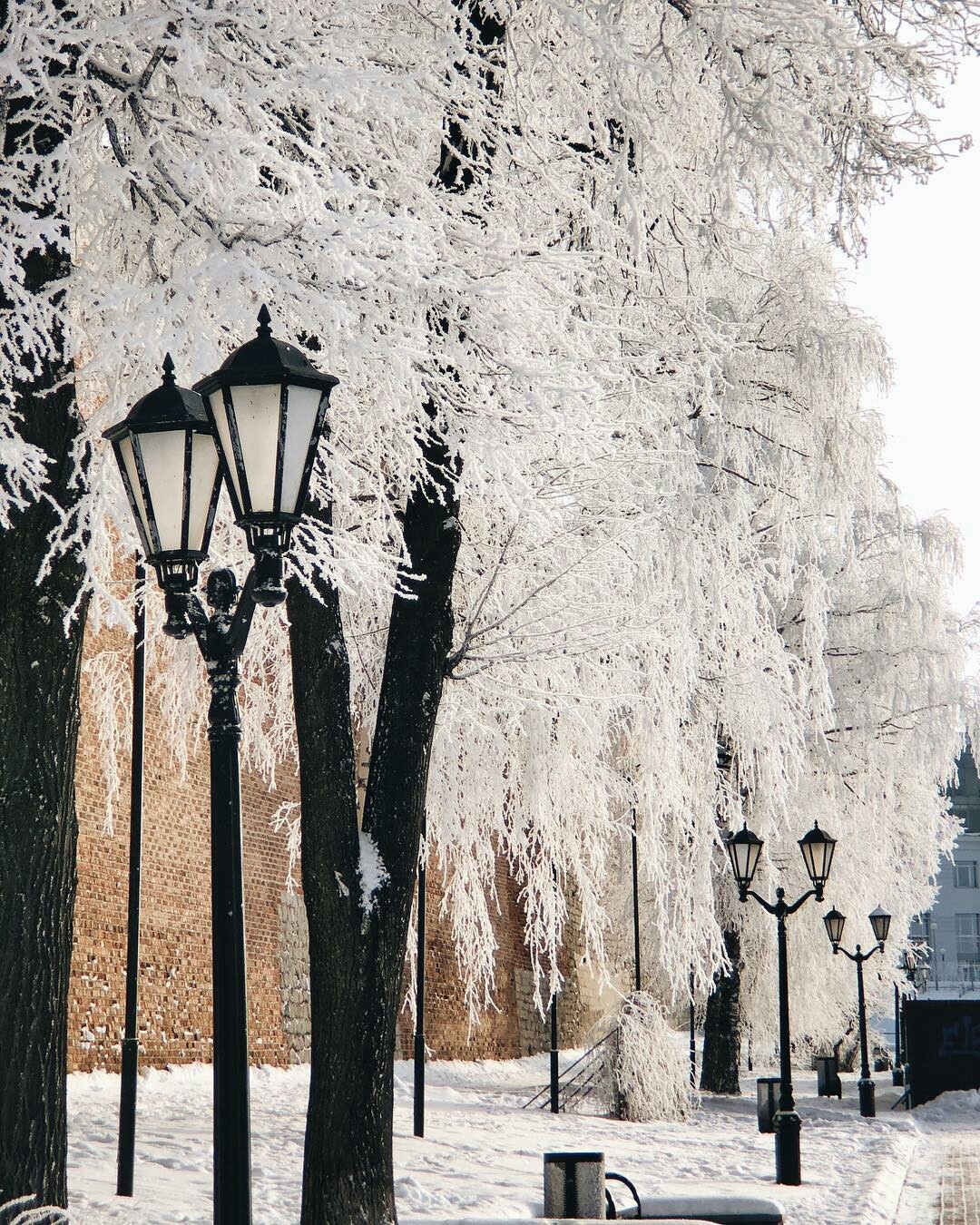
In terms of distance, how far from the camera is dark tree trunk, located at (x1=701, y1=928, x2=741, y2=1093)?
56.9ft

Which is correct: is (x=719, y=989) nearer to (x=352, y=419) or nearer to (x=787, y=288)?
(x=787, y=288)

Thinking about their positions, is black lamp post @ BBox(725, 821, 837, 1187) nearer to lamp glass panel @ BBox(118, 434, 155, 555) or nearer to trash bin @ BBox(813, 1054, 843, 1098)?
trash bin @ BBox(813, 1054, 843, 1098)

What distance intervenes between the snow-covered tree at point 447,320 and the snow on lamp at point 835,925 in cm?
687

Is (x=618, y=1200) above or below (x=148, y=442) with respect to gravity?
below

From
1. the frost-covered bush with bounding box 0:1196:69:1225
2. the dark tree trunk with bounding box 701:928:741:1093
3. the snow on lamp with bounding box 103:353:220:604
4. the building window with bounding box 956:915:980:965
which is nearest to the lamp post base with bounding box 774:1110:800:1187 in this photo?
the dark tree trunk with bounding box 701:928:741:1093

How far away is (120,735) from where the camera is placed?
451 inches

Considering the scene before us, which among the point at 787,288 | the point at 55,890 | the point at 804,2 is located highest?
the point at 787,288

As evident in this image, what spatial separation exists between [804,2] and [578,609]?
11.8ft

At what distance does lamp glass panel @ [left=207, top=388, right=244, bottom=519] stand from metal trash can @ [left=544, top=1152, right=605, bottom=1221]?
425 centimetres

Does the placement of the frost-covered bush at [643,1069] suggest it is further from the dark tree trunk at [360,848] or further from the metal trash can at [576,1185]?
the dark tree trunk at [360,848]

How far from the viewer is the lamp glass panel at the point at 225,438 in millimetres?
3961

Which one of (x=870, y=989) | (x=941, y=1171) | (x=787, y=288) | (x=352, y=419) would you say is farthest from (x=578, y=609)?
(x=870, y=989)

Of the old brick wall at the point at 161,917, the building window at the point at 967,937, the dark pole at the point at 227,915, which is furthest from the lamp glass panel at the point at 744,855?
the building window at the point at 967,937

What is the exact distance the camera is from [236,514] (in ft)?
13.3
